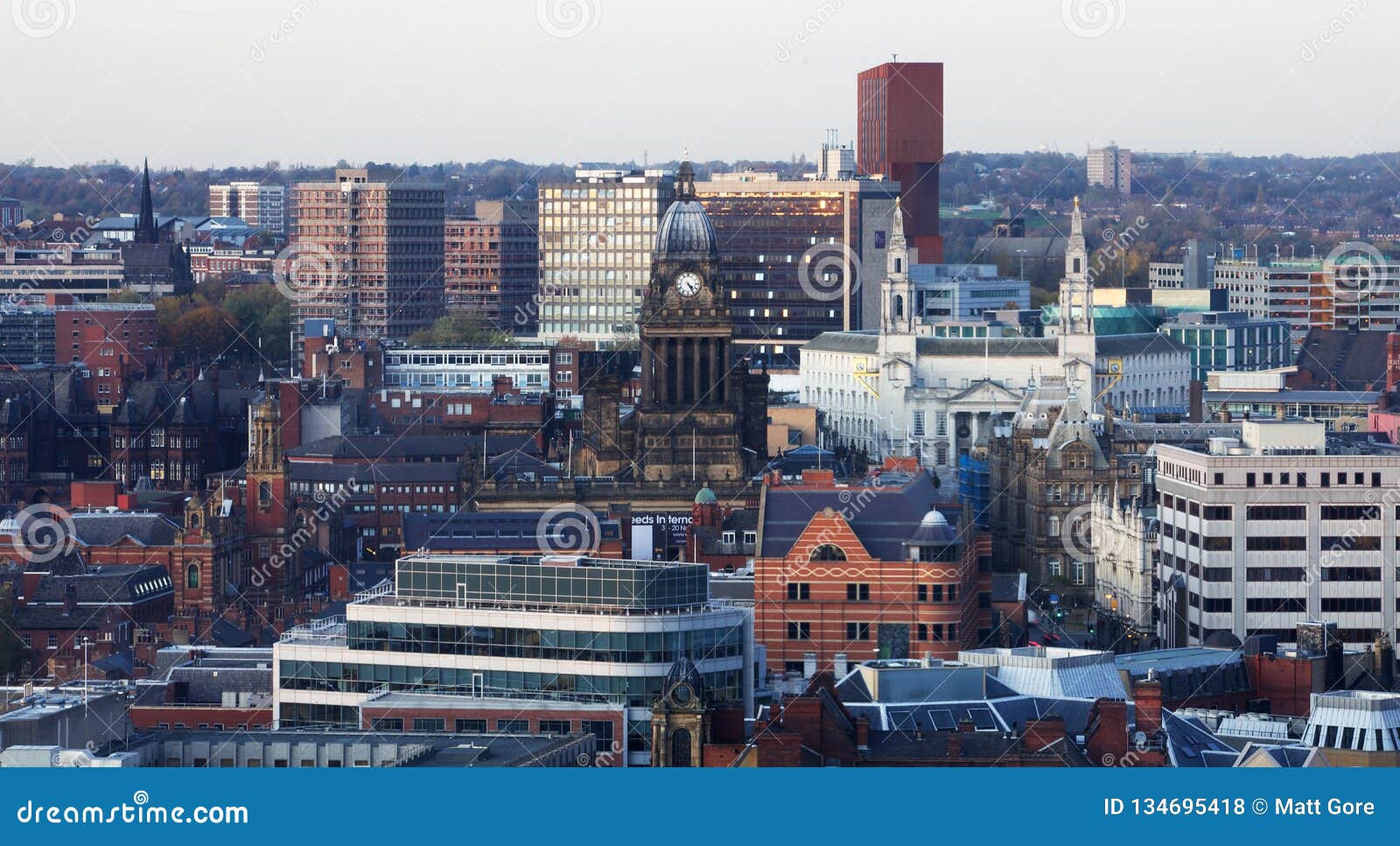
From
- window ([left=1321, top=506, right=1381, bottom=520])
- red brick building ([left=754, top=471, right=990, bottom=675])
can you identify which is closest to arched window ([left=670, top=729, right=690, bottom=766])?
red brick building ([left=754, top=471, right=990, bottom=675])

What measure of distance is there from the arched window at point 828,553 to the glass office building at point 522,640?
1448 centimetres

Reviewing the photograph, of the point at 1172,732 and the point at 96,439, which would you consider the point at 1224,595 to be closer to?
the point at 1172,732

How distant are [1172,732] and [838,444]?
298ft

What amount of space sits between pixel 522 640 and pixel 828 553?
18.0m

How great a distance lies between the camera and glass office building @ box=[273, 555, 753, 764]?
2849 inches

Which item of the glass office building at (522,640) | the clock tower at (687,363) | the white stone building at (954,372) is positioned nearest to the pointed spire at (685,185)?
the clock tower at (687,363)

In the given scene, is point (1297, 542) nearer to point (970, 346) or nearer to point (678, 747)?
point (678, 747)

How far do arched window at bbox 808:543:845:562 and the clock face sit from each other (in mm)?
44426

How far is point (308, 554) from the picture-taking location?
119 metres

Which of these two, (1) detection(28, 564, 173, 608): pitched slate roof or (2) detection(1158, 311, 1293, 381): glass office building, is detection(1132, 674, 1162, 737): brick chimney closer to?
(1) detection(28, 564, 173, 608): pitched slate roof

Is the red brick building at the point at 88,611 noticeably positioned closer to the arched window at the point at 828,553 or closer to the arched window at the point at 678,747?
the arched window at the point at 828,553

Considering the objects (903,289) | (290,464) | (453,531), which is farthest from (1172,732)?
(903,289)

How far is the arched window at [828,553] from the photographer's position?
89812 mm

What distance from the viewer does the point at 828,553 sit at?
89.9 m
